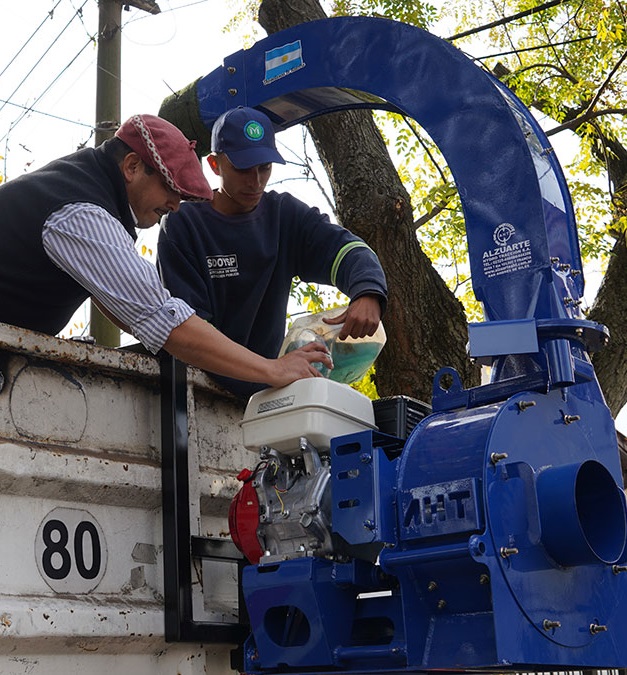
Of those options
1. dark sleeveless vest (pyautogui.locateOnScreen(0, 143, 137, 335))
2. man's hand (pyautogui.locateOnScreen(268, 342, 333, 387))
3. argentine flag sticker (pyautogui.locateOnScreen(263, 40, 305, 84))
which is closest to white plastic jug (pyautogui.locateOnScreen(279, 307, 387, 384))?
man's hand (pyautogui.locateOnScreen(268, 342, 333, 387))

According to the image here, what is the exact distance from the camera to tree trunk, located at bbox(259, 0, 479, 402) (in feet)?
18.1

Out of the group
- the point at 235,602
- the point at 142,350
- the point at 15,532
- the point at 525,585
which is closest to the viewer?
the point at 525,585

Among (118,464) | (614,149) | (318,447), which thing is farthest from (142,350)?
(614,149)

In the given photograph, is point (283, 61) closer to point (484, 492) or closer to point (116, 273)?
point (116, 273)

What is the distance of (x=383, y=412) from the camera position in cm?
304

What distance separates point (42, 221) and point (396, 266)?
2.94 meters

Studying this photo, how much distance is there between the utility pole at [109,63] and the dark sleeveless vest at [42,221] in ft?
15.6

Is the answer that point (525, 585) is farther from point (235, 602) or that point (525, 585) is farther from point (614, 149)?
point (614, 149)

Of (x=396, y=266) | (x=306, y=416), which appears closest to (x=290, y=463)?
(x=306, y=416)

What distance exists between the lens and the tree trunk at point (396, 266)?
217 inches

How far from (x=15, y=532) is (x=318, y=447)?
827 millimetres

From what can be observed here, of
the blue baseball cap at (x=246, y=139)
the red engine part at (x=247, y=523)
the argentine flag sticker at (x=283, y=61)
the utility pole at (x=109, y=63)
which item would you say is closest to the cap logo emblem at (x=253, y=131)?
the blue baseball cap at (x=246, y=139)

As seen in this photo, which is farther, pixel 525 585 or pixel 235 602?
pixel 235 602

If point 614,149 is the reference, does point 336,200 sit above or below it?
below
